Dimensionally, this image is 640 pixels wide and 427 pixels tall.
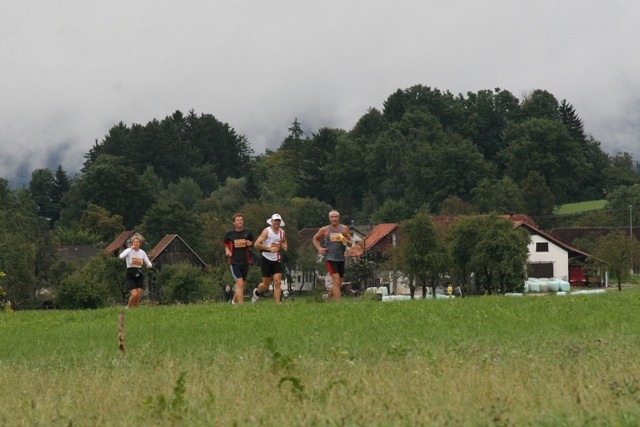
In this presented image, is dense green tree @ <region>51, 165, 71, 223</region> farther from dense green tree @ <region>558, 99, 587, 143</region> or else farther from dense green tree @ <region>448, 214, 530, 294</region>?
dense green tree @ <region>448, 214, 530, 294</region>

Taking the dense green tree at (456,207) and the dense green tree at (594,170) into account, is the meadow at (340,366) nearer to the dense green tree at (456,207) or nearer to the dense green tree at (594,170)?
the dense green tree at (456,207)

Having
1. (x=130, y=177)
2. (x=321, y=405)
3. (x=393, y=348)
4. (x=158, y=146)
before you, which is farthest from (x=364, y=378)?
(x=158, y=146)

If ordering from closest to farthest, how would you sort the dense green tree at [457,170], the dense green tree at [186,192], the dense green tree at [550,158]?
the dense green tree at [457,170] → the dense green tree at [550,158] → the dense green tree at [186,192]

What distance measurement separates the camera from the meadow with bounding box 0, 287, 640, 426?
10.6m

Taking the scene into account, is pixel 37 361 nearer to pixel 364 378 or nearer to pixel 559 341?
pixel 364 378

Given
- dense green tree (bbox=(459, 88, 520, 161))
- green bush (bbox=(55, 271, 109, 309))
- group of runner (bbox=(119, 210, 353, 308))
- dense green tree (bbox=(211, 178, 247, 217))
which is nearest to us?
group of runner (bbox=(119, 210, 353, 308))

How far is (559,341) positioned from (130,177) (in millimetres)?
131712

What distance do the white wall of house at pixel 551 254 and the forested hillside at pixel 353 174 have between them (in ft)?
73.3

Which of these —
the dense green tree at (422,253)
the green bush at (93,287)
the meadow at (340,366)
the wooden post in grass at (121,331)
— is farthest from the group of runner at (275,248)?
the dense green tree at (422,253)

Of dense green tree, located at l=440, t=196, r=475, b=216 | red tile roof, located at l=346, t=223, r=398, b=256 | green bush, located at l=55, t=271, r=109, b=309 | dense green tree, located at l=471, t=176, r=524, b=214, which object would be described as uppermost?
dense green tree, located at l=471, t=176, r=524, b=214

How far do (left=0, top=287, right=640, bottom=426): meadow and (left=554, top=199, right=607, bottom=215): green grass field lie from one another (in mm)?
131914

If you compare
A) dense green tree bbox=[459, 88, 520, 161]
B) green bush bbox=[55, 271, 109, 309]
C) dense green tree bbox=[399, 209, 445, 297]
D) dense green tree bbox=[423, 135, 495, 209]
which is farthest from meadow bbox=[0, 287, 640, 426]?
dense green tree bbox=[459, 88, 520, 161]

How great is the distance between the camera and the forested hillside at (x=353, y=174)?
139000 mm

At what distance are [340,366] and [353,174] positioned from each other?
159m
